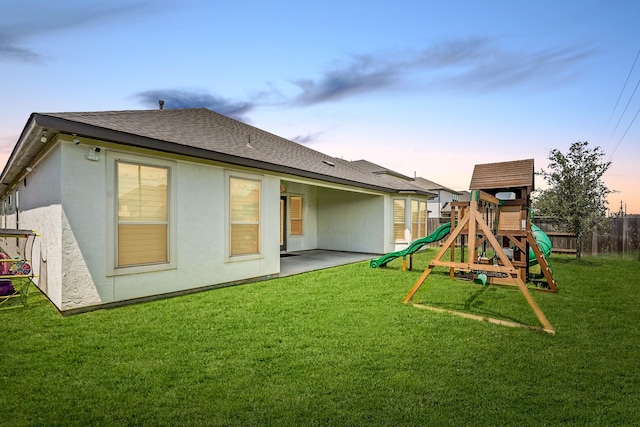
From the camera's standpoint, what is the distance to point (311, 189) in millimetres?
15125

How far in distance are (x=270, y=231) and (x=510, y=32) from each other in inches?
336

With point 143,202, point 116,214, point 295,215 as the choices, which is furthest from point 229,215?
point 295,215

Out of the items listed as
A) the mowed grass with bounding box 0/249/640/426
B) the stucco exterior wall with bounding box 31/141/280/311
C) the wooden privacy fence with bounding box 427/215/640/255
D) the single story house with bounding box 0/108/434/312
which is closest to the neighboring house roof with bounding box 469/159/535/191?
→ the mowed grass with bounding box 0/249/640/426

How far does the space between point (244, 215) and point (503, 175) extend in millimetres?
6653

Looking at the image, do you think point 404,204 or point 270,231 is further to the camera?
point 404,204

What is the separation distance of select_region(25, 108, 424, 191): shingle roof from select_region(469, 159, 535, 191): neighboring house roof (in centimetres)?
403

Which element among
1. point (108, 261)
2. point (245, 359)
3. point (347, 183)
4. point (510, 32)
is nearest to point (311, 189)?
point (347, 183)

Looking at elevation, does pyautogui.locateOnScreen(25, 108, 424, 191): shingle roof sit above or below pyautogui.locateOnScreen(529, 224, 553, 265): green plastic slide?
above

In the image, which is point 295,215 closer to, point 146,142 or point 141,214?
point 141,214

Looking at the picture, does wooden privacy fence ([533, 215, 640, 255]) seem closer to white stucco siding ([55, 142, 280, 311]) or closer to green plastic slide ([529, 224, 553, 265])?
green plastic slide ([529, 224, 553, 265])

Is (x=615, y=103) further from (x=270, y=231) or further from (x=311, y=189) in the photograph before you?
(x=270, y=231)

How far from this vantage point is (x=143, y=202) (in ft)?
19.3

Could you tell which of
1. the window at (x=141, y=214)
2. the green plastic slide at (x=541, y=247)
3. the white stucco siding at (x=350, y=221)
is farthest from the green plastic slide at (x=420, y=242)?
the window at (x=141, y=214)

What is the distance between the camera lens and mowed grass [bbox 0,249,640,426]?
253cm
